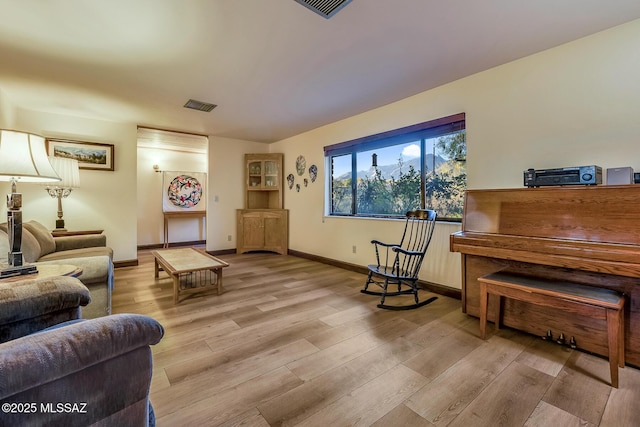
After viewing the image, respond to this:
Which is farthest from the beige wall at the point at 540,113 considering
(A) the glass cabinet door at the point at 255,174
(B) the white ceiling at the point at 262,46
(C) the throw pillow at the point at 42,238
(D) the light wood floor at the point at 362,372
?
(C) the throw pillow at the point at 42,238

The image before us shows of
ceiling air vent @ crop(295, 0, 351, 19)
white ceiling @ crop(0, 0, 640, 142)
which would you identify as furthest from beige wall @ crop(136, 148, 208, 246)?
ceiling air vent @ crop(295, 0, 351, 19)

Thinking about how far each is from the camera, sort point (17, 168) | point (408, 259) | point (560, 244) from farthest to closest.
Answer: point (408, 259) → point (560, 244) → point (17, 168)

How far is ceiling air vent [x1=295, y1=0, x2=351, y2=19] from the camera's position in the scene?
1732 millimetres

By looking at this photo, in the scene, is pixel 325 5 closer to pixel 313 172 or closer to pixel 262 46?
pixel 262 46

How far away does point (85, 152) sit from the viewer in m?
4.09

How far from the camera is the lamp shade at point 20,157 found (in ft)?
4.83

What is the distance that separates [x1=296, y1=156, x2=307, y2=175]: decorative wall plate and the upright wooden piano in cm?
319

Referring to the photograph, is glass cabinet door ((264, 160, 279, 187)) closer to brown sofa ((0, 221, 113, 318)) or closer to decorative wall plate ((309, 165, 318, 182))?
decorative wall plate ((309, 165, 318, 182))

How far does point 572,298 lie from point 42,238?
180 inches

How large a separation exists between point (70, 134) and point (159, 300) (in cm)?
310

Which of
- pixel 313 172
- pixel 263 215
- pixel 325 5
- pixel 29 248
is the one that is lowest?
pixel 29 248

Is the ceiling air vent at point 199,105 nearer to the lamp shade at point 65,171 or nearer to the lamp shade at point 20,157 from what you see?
the lamp shade at point 65,171

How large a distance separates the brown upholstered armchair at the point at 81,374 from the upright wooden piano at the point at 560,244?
2.29m

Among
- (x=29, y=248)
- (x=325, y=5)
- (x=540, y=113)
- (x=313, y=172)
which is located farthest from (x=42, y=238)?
(x=540, y=113)
